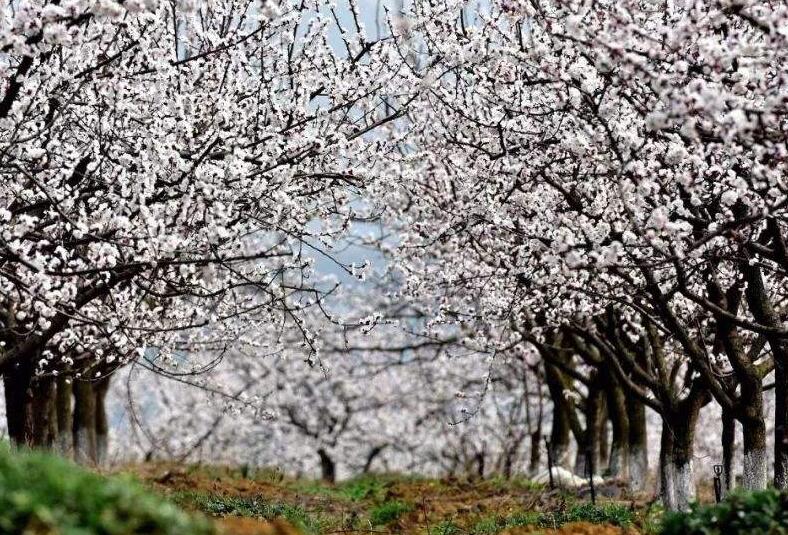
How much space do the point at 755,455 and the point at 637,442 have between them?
859 cm

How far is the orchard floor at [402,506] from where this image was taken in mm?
11141

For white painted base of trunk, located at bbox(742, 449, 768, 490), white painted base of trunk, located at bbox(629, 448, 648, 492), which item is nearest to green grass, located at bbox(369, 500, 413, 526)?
white painted base of trunk, located at bbox(742, 449, 768, 490)

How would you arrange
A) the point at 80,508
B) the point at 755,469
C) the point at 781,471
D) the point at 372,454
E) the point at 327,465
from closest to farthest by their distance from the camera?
the point at 80,508 → the point at 781,471 → the point at 755,469 → the point at 327,465 → the point at 372,454

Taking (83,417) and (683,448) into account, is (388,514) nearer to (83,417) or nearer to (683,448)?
(683,448)

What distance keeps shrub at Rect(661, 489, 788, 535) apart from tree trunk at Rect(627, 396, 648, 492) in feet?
40.7

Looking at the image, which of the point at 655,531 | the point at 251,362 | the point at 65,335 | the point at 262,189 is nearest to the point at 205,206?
the point at 262,189

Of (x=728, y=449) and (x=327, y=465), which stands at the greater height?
(x=728, y=449)

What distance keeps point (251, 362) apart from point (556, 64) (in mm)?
32483

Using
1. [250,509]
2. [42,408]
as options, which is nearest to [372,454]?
A: [42,408]

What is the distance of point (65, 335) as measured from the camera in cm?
1331

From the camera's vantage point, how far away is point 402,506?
48.9ft

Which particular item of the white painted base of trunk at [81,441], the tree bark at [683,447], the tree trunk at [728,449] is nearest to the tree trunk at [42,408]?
the white painted base of trunk at [81,441]

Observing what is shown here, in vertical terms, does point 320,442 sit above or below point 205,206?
below

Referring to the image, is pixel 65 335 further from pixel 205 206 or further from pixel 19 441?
pixel 205 206
